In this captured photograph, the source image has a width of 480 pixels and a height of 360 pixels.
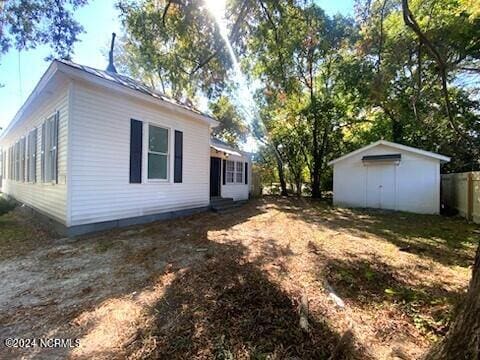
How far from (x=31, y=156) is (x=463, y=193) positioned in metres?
16.1

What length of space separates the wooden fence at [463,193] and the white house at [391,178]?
73 cm

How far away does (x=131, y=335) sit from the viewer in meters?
2.29

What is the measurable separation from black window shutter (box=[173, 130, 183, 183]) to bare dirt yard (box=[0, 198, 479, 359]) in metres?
2.53

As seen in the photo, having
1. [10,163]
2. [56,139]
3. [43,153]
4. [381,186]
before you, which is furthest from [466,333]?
[10,163]

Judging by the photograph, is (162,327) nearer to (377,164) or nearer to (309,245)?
(309,245)

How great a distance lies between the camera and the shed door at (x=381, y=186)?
12.0m

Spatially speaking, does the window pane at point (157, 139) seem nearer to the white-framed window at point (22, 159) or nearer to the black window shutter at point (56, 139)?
the black window shutter at point (56, 139)

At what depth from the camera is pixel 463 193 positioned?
10.2 metres

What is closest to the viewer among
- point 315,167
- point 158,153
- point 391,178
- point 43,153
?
point 43,153

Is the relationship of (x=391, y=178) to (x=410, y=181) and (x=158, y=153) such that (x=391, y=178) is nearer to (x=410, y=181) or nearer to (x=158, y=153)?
(x=410, y=181)

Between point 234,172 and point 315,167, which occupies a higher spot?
point 315,167

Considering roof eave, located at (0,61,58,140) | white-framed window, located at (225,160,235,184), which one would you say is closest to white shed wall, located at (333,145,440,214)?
white-framed window, located at (225,160,235,184)

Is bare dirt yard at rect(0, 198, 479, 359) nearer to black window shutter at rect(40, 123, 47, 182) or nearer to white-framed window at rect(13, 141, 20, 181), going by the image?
black window shutter at rect(40, 123, 47, 182)

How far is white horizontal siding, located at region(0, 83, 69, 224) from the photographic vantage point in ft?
19.5
